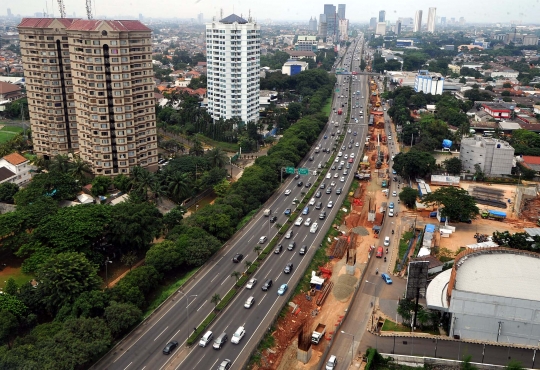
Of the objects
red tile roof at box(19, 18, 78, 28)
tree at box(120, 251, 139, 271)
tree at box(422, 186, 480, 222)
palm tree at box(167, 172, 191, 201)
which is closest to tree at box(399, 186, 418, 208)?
tree at box(422, 186, 480, 222)

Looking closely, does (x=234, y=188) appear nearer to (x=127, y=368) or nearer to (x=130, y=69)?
(x=130, y=69)

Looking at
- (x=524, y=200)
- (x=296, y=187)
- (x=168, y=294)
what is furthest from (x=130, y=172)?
(x=524, y=200)

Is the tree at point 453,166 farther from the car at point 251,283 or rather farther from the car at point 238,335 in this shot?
the car at point 238,335

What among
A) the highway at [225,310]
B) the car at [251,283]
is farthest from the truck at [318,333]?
the car at [251,283]

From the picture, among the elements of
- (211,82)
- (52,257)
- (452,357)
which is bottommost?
(452,357)

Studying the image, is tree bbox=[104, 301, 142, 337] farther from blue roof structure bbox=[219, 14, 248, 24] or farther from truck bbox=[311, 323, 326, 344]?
blue roof structure bbox=[219, 14, 248, 24]

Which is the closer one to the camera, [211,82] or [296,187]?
[296,187]
